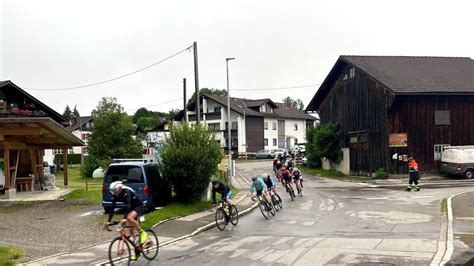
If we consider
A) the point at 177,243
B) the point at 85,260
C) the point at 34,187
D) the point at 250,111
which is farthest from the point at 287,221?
the point at 250,111

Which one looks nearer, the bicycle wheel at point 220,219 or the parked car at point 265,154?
the bicycle wheel at point 220,219

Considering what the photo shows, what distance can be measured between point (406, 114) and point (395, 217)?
64.2 feet

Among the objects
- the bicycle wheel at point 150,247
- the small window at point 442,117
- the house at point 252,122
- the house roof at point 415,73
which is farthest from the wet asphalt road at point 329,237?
the house at point 252,122

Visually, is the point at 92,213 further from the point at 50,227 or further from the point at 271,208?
the point at 271,208

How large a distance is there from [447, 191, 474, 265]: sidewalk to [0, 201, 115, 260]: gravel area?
864 centimetres

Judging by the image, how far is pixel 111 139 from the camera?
41031mm

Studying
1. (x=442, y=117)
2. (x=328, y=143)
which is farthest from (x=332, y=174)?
Result: (x=442, y=117)

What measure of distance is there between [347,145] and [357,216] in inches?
933

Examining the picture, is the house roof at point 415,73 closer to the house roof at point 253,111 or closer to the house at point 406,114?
the house at point 406,114

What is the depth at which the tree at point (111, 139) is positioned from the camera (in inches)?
1606

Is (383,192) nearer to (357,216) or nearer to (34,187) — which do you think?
(357,216)

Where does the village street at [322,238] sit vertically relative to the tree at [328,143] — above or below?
below

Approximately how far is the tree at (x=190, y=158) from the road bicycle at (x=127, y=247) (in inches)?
313

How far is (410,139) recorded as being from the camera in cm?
3528
